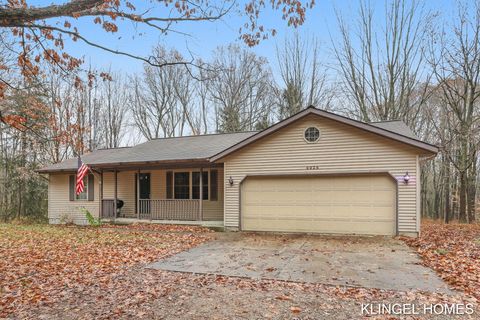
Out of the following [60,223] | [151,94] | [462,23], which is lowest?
[60,223]

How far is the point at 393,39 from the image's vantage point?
19656 millimetres

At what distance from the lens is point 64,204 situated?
16.8 meters

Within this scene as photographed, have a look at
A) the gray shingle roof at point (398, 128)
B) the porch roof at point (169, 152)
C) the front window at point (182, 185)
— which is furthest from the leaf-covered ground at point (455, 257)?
the front window at point (182, 185)

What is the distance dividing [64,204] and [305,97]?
17.4m

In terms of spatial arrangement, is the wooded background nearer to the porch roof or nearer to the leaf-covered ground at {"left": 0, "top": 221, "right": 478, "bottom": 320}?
the porch roof

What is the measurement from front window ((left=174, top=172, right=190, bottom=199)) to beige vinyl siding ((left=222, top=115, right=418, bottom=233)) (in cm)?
320

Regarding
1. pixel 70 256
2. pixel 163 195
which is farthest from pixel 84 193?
pixel 70 256

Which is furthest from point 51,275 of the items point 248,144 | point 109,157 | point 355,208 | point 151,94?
point 151,94

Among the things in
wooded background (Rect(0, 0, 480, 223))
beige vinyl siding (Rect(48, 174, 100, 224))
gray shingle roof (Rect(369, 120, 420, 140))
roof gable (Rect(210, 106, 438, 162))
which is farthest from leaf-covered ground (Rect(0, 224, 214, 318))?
gray shingle roof (Rect(369, 120, 420, 140))

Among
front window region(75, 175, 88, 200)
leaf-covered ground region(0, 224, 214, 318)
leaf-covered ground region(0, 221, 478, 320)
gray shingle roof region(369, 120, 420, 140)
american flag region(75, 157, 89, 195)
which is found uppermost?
gray shingle roof region(369, 120, 420, 140)

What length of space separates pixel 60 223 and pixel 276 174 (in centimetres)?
1198

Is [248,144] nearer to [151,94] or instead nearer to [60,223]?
[60,223]

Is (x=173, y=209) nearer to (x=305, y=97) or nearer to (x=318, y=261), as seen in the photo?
(x=318, y=261)

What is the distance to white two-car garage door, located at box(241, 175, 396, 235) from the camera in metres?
10.5
